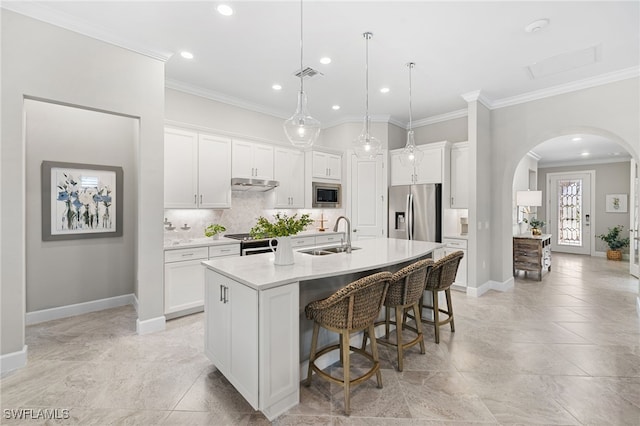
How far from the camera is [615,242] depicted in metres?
7.75

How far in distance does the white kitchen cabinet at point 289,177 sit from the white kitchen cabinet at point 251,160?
0.53 ft

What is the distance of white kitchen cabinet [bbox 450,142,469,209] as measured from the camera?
4.95m

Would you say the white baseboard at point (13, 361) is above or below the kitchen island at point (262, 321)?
below

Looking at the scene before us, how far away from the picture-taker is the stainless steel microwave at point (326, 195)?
5.46 m

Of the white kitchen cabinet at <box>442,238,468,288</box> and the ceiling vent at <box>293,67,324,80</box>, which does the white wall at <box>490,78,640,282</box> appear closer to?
the white kitchen cabinet at <box>442,238,468,288</box>

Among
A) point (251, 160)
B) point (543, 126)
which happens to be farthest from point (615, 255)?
point (251, 160)

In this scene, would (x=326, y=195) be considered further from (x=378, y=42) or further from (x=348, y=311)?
(x=348, y=311)

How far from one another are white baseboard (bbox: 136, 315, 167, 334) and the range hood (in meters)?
2.02

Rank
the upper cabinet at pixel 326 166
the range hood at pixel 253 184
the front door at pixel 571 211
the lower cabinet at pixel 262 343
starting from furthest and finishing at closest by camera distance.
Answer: the front door at pixel 571 211, the upper cabinet at pixel 326 166, the range hood at pixel 253 184, the lower cabinet at pixel 262 343

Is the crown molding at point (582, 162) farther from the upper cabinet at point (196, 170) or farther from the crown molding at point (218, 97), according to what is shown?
the upper cabinet at point (196, 170)

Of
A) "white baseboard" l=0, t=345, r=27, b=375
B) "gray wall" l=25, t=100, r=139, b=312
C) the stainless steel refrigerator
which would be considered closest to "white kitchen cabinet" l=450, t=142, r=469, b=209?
the stainless steel refrigerator

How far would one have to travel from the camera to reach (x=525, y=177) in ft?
25.5

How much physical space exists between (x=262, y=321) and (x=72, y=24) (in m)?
3.27

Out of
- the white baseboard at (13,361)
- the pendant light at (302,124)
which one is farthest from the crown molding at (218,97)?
the white baseboard at (13,361)
